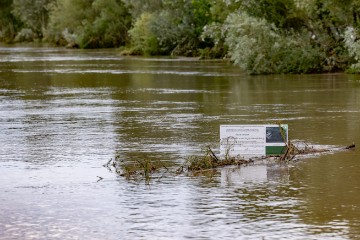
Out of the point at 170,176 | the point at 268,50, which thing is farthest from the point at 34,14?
the point at 170,176

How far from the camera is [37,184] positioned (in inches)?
609

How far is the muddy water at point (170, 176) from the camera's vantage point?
40.6 feet

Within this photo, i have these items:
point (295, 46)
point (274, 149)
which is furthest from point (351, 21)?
point (274, 149)

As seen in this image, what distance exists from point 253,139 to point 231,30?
26419 mm

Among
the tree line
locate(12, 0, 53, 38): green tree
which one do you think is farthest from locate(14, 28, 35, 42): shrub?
the tree line

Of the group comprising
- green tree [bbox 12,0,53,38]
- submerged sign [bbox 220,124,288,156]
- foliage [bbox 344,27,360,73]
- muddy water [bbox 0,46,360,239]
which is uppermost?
green tree [bbox 12,0,53,38]

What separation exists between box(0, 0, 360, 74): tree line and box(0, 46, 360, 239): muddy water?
627 centimetres

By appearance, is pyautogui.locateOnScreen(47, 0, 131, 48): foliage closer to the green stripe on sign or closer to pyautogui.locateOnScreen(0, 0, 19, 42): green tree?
pyautogui.locateOnScreen(0, 0, 19, 42): green tree

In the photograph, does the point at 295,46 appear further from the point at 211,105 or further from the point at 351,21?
the point at 211,105

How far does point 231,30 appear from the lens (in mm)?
43219

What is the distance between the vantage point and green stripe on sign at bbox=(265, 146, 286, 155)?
1734 centimetres

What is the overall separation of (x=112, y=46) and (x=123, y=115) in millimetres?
73110

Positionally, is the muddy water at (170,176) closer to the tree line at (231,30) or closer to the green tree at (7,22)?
the tree line at (231,30)

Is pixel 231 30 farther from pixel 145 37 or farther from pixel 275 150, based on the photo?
pixel 145 37
